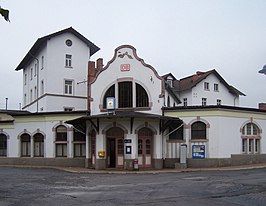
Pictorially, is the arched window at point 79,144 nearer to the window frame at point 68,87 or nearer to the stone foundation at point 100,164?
the stone foundation at point 100,164

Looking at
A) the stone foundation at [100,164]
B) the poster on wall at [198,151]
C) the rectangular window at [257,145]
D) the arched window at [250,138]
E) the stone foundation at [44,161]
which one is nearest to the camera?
the stone foundation at [100,164]

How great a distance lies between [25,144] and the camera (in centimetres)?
3173

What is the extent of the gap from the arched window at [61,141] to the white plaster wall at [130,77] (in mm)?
3534

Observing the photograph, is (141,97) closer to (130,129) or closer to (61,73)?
(130,129)

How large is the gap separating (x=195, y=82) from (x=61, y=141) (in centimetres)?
2569

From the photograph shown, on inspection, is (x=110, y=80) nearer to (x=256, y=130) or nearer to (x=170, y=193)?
(x=256, y=130)

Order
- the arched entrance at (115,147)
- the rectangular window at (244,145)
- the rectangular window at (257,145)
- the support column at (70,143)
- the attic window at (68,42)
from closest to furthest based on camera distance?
the arched entrance at (115,147), the rectangular window at (244,145), the rectangular window at (257,145), the support column at (70,143), the attic window at (68,42)

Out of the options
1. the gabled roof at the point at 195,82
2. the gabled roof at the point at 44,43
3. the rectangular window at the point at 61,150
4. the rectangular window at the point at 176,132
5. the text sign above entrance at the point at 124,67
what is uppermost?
the gabled roof at the point at 44,43

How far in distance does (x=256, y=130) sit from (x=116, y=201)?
20342mm

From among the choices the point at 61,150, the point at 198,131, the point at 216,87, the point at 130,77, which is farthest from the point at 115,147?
the point at 216,87

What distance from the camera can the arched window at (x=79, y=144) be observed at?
29922mm

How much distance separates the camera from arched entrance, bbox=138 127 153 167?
26812 mm

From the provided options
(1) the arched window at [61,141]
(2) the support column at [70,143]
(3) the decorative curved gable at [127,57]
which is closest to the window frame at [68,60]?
(1) the arched window at [61,141]

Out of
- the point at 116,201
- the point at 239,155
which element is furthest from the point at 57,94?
the point at 116,201
